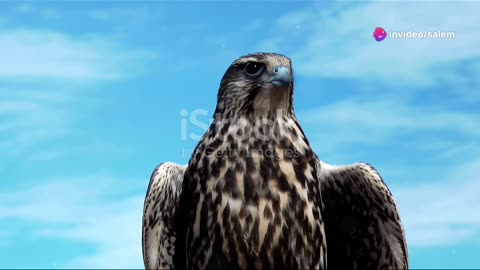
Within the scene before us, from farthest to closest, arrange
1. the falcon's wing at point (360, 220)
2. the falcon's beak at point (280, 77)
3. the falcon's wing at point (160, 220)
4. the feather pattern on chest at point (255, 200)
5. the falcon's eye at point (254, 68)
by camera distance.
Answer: the falcon's wing at point (360, 220), the falcon's wing at point (160, 220), the falcon's eye at point (254, 68), the falcon's beak at point (280, 77), the feather pattern on chest at point (255, 200)

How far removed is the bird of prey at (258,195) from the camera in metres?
5.00

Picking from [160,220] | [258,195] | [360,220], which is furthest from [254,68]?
[360,220]

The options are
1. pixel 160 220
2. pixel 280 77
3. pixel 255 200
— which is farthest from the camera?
pixel 160 220

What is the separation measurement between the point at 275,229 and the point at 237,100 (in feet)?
3.33

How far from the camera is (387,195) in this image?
5746mm

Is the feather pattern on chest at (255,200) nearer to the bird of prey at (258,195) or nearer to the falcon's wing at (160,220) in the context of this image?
the bird of prey at (258,195)

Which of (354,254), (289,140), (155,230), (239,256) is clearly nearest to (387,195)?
(354,254)

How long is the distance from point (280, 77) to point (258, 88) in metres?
0.19

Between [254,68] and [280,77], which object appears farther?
[254,68]

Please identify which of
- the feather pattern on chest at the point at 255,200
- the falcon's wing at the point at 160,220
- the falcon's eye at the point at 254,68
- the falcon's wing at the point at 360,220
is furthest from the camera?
the falcon's wing at the point at 360,220

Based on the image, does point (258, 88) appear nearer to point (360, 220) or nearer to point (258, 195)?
point (258, 195)

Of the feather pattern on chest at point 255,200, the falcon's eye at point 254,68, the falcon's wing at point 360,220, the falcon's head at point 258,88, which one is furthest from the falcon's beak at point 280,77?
the falcon's wing at point 360,220

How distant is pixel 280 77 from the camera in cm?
521

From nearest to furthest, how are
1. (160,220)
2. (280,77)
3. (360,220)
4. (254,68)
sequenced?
(280,77)
(254,68)
(160,220)
(360,220)
